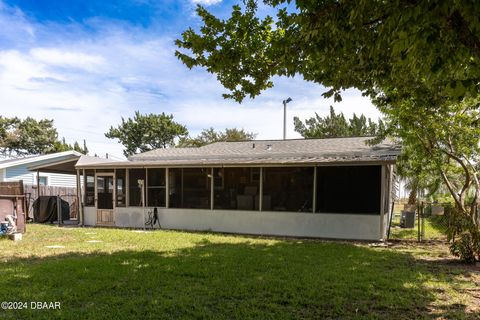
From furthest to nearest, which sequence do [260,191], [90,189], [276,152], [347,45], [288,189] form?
[276,152], [90,189], [260,191], [288,189], [347,45]

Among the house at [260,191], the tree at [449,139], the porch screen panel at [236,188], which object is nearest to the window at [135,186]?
the house at [260,191]

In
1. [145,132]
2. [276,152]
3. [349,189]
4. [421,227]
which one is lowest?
[421,227]

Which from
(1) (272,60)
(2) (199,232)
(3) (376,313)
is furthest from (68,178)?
(3) (376,313)

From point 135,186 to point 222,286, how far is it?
9528 millimetres

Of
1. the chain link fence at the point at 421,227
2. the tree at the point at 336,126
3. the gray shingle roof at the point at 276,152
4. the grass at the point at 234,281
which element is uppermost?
the tree at the point at 336,126

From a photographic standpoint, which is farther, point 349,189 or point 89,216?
point 89,216

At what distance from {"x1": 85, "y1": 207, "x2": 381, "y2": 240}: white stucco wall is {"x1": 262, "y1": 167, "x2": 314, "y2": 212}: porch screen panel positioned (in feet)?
0.84

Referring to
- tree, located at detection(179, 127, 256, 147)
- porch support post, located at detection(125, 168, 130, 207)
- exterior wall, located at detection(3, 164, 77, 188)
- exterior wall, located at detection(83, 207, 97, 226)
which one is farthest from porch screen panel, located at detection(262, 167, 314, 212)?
tree, located at detection(179, 127, 256, 147)

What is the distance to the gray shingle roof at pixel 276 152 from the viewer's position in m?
12.6

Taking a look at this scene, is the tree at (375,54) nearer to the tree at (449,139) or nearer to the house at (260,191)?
the tree at (449,139)

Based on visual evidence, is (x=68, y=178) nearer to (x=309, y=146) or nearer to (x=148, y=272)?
(x=309, y=146)

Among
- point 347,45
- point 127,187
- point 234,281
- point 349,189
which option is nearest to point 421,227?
point 349,189

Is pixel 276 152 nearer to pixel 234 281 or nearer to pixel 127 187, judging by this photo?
pixel 127 187

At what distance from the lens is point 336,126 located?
2769 centimetres
